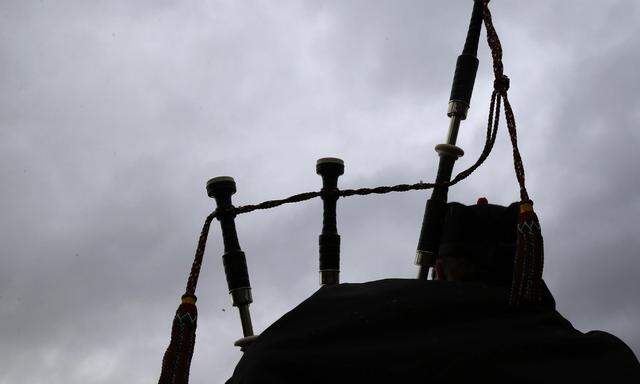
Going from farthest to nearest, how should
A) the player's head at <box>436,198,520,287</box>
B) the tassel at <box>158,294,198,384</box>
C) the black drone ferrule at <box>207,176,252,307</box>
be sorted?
the black drone ferrule at <box>207,176,252,307</box> → the tassel at <box>158,294,198,384</box> → the player's head at <box>436,198,520,287</box>

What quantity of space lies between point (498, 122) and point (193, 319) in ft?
6.57

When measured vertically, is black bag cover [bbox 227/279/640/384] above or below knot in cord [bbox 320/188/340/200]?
below

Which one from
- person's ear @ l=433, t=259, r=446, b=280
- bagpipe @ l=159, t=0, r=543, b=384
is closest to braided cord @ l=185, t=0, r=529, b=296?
bagpipe @ l=159, t=0, r=543, b=384

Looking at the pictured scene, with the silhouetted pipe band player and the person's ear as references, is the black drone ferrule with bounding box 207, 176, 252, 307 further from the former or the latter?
the person's ear

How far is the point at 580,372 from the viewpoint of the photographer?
3.43m

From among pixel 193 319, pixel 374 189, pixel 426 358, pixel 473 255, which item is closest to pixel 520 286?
pixel 473 255

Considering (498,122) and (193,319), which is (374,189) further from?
(193,319)

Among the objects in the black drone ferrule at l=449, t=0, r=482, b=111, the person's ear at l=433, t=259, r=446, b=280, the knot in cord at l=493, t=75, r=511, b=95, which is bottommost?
the person's ear at l=433, t=259, r=446, b=280

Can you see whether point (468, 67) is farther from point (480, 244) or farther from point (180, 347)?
point (180, 347)

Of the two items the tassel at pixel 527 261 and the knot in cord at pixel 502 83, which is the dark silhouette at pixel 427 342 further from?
the knot in cord at pixel 502 83

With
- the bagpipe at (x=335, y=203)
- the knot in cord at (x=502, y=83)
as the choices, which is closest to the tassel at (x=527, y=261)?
the bagpipe at (x=335, y=203)

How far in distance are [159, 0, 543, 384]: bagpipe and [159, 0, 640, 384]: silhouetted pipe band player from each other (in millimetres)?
21

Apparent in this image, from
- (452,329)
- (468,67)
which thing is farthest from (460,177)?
(452,329)

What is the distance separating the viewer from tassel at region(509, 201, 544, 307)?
3703 mm
